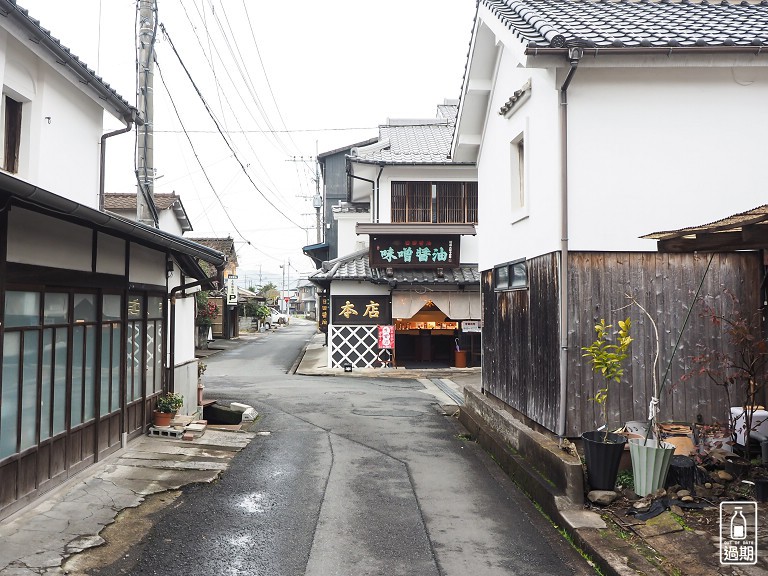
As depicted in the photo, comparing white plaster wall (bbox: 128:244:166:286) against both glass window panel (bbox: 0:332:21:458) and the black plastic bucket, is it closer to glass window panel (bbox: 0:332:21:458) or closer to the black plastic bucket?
glass window panel (bbox: 0:332:21:458)

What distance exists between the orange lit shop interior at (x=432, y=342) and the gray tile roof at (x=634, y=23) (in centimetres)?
1550

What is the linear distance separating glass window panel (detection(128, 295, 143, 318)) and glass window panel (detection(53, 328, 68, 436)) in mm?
2258

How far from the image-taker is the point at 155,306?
1121cm

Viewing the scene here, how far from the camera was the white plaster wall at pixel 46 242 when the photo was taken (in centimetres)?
633

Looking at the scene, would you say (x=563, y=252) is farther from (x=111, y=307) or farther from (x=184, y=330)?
(x=184, y=330)

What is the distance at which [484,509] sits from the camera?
7176 millimetres

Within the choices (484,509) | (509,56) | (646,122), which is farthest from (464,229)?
(484,509)

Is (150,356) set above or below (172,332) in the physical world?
below

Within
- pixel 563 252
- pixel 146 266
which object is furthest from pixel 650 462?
pixel 146 266

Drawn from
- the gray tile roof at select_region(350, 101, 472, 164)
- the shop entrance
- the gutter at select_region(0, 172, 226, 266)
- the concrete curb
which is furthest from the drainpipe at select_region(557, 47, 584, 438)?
the shop entrance

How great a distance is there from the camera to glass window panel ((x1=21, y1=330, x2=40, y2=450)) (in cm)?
653

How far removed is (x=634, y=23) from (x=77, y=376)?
31.2 feet

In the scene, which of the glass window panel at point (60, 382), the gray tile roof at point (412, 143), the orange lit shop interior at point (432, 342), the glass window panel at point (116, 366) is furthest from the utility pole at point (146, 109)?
the orange lit shop interior at point (432, 342)

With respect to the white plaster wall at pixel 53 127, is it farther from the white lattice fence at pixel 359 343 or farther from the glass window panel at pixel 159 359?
the white lattice fence at pixel 359 343
